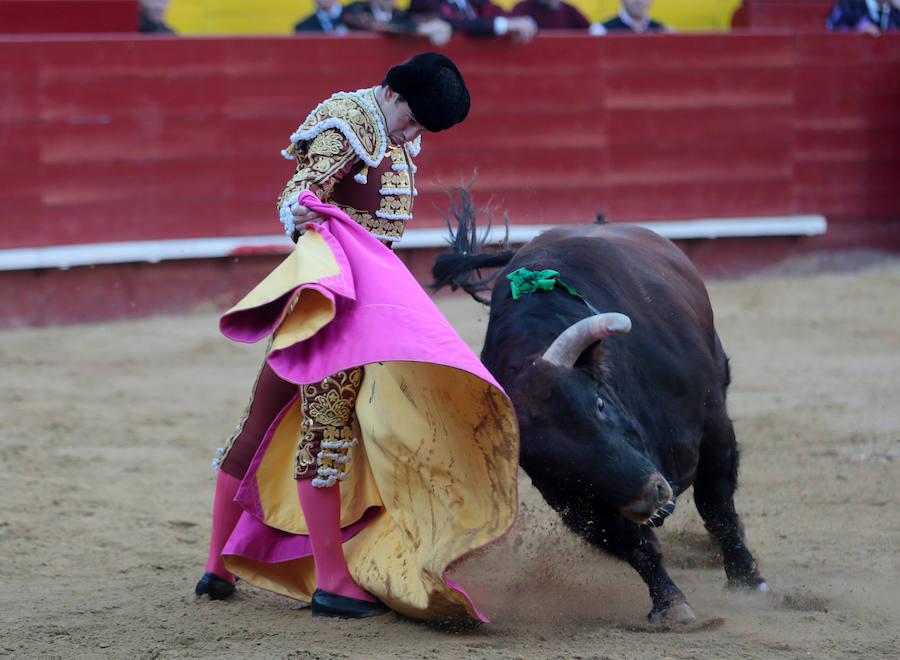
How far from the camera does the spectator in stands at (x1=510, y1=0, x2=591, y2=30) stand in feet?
23.6

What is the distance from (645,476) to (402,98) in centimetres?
89

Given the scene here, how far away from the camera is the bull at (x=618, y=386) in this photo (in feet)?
7.59

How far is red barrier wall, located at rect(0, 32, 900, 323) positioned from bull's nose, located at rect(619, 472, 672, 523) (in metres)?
4.10

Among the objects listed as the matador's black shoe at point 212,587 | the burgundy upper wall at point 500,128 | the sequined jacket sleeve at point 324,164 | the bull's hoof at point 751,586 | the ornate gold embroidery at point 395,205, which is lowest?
the matador's black shoe at point 212,587

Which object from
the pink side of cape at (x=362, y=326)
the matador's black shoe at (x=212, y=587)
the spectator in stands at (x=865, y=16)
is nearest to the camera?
the pink side of cape at (x=362, y=326)

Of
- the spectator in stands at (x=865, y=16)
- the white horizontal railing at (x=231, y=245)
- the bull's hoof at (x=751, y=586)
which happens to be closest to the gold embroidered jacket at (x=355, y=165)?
the bull's hoof at (x=751, y=586)

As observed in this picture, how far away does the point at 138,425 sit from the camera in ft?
14.9

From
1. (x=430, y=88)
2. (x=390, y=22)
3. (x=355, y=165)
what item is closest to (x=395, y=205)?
(x=355, y=165)

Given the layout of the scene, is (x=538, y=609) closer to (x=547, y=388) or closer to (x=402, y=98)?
(x=547, y=388)

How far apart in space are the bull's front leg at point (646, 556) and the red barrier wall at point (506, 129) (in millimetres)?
3802

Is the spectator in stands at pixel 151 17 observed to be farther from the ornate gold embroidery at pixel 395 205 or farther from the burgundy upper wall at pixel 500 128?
the ornate gold embroidery at pixel 395 205

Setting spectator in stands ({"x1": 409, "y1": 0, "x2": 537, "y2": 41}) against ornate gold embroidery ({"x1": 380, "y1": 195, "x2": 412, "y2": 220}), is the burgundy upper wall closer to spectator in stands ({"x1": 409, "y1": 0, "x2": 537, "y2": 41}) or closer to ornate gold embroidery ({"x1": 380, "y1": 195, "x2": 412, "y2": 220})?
spectator in stands ({"x1": 409, "y1": 0, "x2": 537, "y2": 41})

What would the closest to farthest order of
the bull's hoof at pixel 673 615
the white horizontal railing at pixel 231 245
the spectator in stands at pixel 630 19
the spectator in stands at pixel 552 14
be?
the bull's hoof at pixel 673 615 → the white horizontal railing at pixel 231 245 → the spectator in stands at pixel 552 14 → the spectator in stands at pixel 630 19

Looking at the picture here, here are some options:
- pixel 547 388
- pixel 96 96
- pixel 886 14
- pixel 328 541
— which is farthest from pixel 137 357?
pixel 886 14
